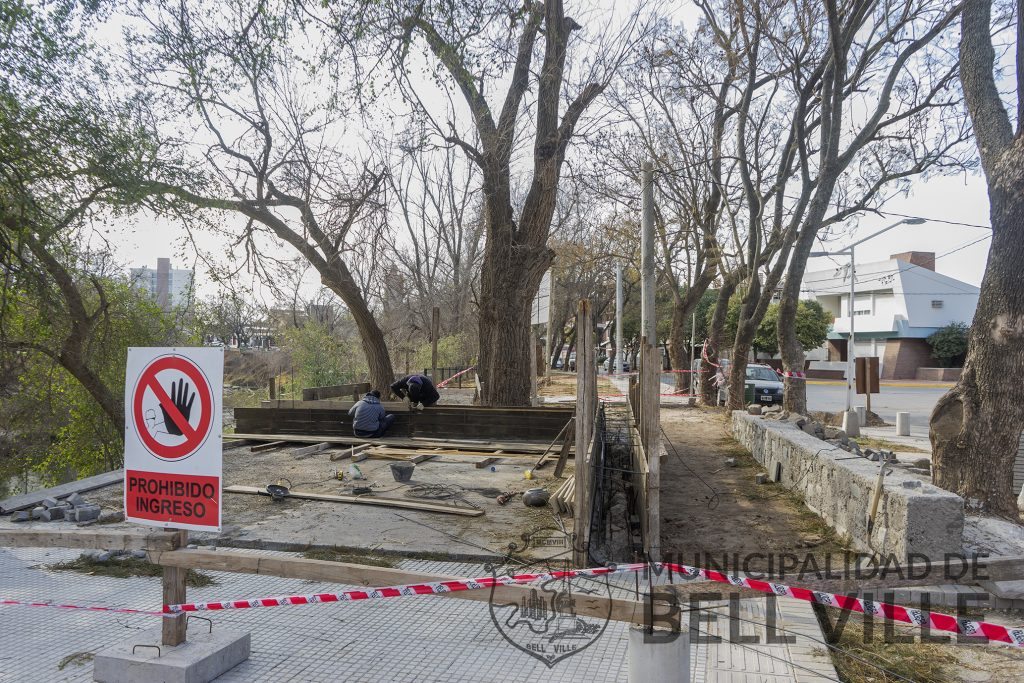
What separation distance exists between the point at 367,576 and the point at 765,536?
16.1 ft

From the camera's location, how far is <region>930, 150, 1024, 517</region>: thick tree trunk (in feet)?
23.8

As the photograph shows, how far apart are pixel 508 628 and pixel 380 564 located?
1.85m

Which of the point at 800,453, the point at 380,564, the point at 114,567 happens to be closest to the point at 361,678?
the point at 380,564

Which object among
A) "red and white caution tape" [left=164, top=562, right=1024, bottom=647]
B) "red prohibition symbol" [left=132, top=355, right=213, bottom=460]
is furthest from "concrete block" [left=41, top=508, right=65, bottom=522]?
"red and white caution tape" [left=164, top=562, right=1024, bottom=647]

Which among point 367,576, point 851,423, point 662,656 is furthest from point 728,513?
point 851,423

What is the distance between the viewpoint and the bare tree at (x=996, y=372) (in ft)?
23.8

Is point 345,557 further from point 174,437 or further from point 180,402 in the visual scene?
point 180,402

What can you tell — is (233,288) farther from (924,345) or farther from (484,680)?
(924,345)

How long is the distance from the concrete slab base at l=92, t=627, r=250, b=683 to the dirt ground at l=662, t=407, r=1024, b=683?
352 centimetres

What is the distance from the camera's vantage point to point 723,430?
16.4 m

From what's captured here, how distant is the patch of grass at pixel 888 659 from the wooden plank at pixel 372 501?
4.20 metres

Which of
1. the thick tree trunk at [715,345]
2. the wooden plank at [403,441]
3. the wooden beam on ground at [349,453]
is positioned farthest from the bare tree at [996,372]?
the thick tree trunk at [715,345]

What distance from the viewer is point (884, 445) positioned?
1552cm

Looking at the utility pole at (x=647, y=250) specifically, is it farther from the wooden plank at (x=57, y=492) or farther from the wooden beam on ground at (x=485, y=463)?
the wooden plank at (x=57, y=492)
